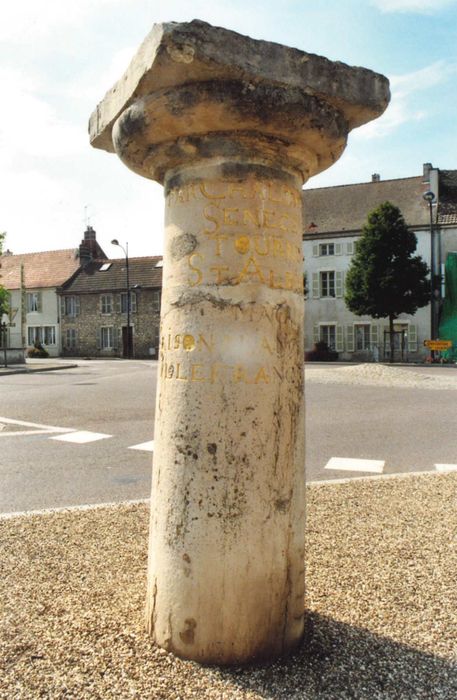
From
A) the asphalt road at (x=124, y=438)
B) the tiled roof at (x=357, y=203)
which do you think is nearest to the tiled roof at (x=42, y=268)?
the tiled roof at (x=357, y=203)

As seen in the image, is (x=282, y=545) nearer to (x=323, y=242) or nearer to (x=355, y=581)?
(x=355, y=581)

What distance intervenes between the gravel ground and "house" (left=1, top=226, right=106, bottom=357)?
3961 centimetres

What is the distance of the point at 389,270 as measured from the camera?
28281mm

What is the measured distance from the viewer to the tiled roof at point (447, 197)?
105 feet

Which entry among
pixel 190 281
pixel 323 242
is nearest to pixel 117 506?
pixel 190 281

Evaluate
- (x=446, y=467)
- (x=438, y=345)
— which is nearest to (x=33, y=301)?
(x=438, y=345)

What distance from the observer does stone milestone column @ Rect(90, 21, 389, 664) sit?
233cm

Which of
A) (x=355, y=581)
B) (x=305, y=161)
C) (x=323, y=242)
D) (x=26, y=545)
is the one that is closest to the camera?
(x=305, y=161)

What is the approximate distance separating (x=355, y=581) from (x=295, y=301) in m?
1.61

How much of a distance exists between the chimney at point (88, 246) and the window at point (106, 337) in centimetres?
587

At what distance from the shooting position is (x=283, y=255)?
8.11 ft

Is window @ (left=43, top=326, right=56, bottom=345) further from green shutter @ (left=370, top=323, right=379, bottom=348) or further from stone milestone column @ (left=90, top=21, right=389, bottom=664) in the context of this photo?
stone milestone column @ (left=90, top=21, right=389, bottom=664)

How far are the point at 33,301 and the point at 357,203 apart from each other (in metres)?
23.8

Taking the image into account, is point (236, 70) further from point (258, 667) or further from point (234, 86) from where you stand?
point (258, 667)
